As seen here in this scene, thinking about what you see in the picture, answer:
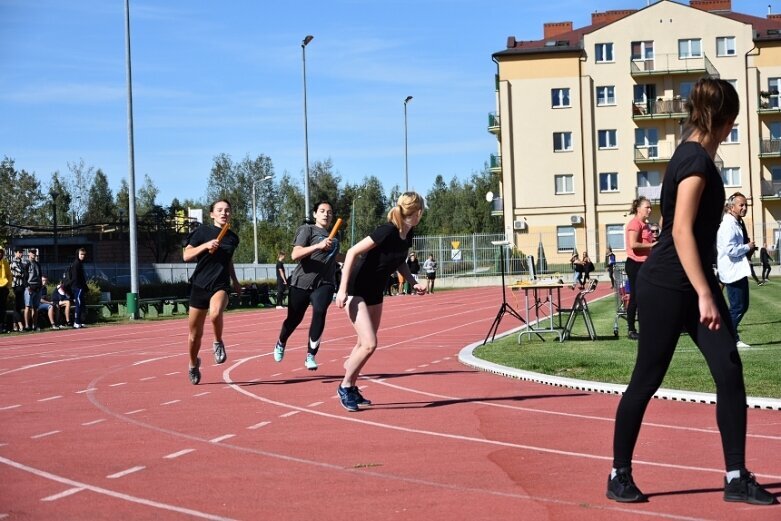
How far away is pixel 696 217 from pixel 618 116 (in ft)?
216

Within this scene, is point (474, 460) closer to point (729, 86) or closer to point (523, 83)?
point (729, 86)

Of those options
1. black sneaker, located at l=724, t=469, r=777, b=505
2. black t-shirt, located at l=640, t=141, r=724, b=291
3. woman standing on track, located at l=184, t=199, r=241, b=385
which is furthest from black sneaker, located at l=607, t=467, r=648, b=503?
woman standing on track, located at l=184, t=199, r=241, b=385

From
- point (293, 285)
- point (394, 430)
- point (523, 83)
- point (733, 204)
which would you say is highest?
point (523, 83)

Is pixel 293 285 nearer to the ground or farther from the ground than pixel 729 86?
nearer to the ground

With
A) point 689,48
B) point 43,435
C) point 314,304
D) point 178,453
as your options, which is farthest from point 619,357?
point 689,48

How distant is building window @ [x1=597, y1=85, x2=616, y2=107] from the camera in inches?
2729

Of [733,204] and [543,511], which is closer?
[543,511]

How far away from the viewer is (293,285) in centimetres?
1345

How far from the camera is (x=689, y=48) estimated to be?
6831cm

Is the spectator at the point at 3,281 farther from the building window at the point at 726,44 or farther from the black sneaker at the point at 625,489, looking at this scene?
the building window at the point at 726,44

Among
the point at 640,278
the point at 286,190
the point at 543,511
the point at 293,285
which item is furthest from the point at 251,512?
the point at 286,190

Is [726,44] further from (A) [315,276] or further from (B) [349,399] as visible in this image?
(B) [349,399]

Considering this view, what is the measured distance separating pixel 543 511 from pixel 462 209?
335 ft

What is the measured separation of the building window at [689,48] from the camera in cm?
6819
